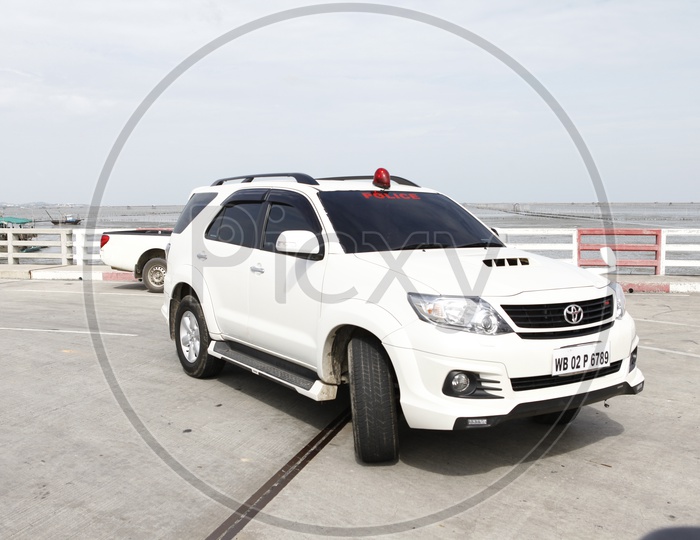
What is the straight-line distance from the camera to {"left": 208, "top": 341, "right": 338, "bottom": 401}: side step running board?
4938 mm

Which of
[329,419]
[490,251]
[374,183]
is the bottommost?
[329,419]

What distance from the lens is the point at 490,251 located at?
5297 mm

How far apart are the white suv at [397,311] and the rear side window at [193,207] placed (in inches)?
18.5

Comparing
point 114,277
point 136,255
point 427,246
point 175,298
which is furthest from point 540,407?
point 114,277

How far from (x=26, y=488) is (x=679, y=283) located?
13.4 meters

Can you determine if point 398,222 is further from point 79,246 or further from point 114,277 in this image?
point 79,246

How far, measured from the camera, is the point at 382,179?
5965 millimetres

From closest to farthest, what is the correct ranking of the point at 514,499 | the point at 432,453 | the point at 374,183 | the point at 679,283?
the point at 514,499
the point at 432,453
the point at 374,183
the point at 679,283

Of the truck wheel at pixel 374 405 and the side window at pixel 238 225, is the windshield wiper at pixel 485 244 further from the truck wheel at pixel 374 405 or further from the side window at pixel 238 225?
the side window at pixel 238 225

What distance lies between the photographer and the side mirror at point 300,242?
4.91 m

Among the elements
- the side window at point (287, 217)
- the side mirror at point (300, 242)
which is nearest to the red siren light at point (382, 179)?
the side window at point (287, 217)

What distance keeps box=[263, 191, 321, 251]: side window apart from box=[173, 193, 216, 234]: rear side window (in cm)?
127

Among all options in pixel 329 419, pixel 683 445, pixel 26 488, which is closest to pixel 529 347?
pixel 683 445

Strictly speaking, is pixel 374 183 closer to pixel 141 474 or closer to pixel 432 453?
pixel 432 453
